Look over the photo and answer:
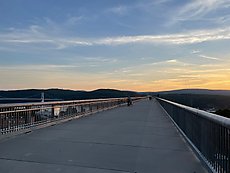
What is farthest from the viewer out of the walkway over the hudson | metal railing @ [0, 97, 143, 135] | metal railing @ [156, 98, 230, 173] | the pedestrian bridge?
metal railing @ [0, 97, 143, 135]

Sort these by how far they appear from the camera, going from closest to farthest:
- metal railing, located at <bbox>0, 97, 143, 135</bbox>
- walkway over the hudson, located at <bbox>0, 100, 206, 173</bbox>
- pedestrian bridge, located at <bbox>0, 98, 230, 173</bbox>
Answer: pedestrian bridge, located at <bbox>0, 98, 230, 173</bbox> < walkway over the hudson, located at <bbox>0, 100, 206, 173</bbox> < metal railing, located at <bbox>0, 97, 143, 135</bbox>

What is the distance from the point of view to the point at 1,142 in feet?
33.1

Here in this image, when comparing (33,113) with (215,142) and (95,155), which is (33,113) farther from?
(215,142)

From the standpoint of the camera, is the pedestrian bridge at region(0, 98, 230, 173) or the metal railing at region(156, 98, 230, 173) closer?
the metal railing at region(156, 98, 230, 173)

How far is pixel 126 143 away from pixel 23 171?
433cm

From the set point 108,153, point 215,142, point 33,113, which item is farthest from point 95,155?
point 33,113

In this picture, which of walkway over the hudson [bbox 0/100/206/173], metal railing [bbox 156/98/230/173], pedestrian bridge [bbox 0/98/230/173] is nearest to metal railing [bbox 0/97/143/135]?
pedestrian bridge [bbox 0/98/230/173]

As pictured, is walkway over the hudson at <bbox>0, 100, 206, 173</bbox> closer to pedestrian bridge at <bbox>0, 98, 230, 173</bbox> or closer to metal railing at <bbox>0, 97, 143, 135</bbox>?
pedestrian bridge at <bbox>0, 98, 230, 173</bbox>

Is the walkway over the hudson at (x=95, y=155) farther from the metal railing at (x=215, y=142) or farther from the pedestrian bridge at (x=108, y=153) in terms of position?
the metal railing at (x=215, y=142)

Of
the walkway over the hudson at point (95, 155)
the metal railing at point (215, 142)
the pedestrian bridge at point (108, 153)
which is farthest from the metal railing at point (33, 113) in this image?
the metal railing at point (215, 142)

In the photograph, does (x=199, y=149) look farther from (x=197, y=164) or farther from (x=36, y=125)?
(x=36, y=125)

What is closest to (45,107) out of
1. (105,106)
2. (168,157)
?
(168,157)

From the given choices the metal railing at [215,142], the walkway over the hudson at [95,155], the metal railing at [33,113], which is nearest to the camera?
the metal railing at [215,142]

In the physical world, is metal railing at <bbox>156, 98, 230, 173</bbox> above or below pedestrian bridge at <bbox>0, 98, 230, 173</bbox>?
above
